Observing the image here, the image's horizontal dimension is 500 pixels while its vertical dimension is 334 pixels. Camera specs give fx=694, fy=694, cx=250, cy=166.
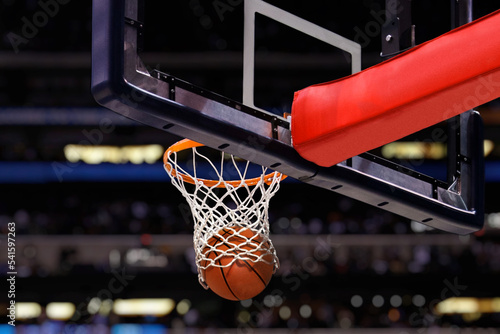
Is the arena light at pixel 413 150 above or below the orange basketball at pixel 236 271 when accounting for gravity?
above

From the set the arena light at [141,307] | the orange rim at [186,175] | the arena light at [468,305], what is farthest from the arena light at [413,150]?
the orange rim at [186,175]

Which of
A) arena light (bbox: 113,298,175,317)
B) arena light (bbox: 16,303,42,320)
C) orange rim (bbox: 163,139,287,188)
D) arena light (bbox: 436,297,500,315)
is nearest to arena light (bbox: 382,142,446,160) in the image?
arena light (bbox: 436,297,500,315)

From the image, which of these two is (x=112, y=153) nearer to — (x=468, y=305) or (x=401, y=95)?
(x=468, y=305)

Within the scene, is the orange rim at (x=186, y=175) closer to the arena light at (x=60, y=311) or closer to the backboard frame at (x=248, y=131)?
the backboard frame at (x=248, y=131)

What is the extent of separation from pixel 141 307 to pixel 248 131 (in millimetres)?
7058

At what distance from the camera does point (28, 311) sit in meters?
7.74

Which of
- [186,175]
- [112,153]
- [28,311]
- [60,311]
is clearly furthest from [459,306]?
[186,175]

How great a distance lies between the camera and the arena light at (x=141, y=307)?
8000 mm

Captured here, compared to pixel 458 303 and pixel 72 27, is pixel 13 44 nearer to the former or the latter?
pixel 72 27

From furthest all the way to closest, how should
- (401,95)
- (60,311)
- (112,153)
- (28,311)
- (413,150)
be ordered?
(112,153), (413,150), (60,311), (28,311), (401,95)

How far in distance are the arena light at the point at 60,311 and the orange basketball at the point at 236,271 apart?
5.83m

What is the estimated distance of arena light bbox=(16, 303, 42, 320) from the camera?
761cm

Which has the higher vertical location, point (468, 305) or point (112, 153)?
point (112, 153)

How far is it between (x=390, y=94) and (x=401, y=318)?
666 centimetres
